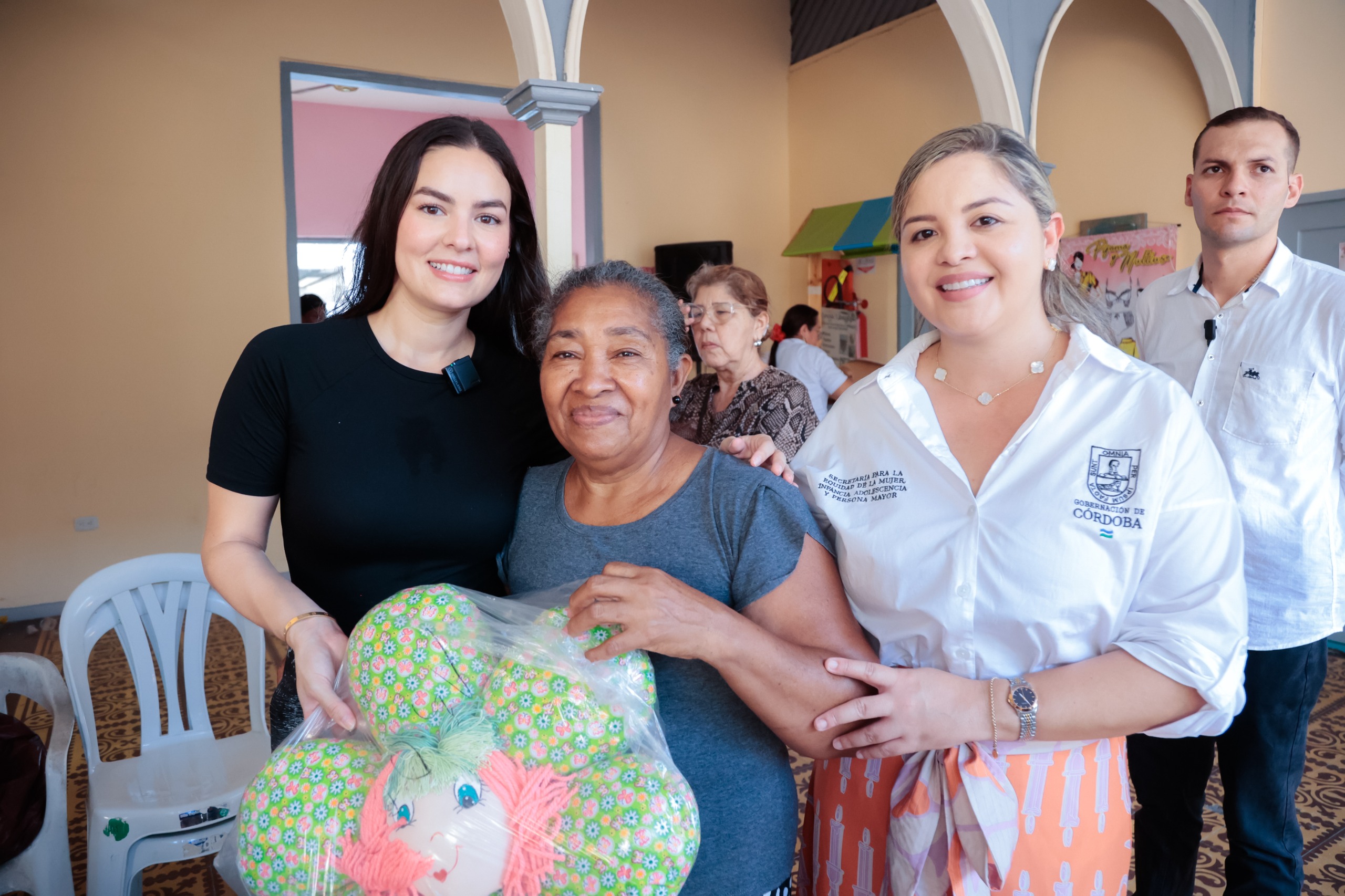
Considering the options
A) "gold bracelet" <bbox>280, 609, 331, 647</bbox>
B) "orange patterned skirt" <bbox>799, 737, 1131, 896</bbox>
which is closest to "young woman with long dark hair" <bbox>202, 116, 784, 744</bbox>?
"gold bracelet" <bbox>280, 609, 331, 647</bbox>

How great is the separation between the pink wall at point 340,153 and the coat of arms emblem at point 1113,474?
9.34 meters

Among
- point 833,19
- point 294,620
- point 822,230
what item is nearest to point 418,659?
point 294,620

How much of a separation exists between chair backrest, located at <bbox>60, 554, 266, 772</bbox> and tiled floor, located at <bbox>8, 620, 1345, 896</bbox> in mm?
631

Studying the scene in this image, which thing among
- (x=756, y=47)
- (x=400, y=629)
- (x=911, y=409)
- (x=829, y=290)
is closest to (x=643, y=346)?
(x=911, y=409)

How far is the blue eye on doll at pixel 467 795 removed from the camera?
896 mm

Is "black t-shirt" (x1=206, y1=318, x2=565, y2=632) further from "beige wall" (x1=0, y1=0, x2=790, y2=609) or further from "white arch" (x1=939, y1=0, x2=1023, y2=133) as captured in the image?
"beige wall" (x1=0, y1=0, x2=790, y2=609)

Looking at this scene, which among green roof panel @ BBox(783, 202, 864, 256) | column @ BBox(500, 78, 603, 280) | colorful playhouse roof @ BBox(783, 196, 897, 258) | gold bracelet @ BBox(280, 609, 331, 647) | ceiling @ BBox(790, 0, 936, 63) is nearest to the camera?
gold bracelet @ BBox(280, 609, 331, 647)

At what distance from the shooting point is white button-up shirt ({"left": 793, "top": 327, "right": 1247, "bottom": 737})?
3.75 feet

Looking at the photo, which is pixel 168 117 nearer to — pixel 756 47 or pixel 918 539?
pixel 756 47

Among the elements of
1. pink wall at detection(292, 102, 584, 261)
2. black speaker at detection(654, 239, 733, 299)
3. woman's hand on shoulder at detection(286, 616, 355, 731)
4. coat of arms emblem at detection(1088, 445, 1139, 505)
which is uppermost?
pink wall at detection(292, 102, 584, 261)

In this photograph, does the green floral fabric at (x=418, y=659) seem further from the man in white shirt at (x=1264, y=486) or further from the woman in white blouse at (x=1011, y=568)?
the man in white shirt at (x=1264, y=486)

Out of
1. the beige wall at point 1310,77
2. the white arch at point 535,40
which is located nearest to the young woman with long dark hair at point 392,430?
the white arch at point 535,40

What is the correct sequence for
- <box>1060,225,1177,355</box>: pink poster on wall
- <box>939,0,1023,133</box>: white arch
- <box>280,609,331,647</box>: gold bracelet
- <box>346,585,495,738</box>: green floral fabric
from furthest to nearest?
<box>1060,225,1177,355</box>: pink poster on wall → <box>939,0,1023,133</box>: white arch → <box>280,609,331,647</box>: gold bracelet → <box>346,585,495,738</box>: green floral fabric

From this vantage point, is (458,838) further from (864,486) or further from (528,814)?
(864,486)
